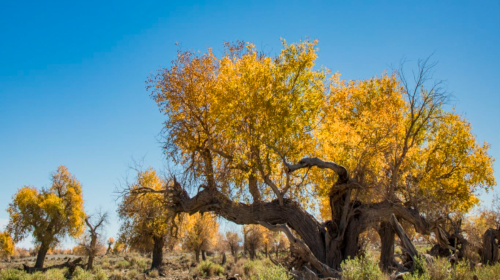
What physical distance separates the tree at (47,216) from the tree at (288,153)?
25.3m

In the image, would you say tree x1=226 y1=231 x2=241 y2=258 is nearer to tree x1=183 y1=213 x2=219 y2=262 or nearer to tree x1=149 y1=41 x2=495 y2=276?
tree x1=183 y1=213 x2=219 y2=262

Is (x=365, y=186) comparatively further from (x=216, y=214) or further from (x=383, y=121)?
(x=216, y=214)

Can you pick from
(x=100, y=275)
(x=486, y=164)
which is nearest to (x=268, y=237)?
(x=100, y=275)

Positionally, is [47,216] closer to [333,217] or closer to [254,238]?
[254,238]

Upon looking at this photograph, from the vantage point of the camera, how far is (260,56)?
1440 centimetres

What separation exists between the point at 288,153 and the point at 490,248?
13.1 metres

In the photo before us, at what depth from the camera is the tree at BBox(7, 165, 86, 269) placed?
3412 cm

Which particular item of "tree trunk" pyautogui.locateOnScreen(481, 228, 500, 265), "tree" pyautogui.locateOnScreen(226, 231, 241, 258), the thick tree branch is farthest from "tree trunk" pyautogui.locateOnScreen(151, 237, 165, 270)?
"tree trunk" pyautogui.locateOnScreen(481, 228, 500, 265)

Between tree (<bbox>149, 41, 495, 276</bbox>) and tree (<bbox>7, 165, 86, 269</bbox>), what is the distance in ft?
82.9

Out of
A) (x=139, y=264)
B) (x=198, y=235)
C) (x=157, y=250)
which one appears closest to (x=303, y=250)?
(x=157, y=250)

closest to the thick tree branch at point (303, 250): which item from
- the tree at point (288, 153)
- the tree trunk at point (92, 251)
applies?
the tree at point (288, 153)

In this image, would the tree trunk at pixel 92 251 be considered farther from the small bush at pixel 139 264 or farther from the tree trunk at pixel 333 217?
the tree trunk at pixel 333 217

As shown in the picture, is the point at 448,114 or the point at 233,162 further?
the point at 448,114

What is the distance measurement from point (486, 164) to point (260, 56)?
14801 mm
